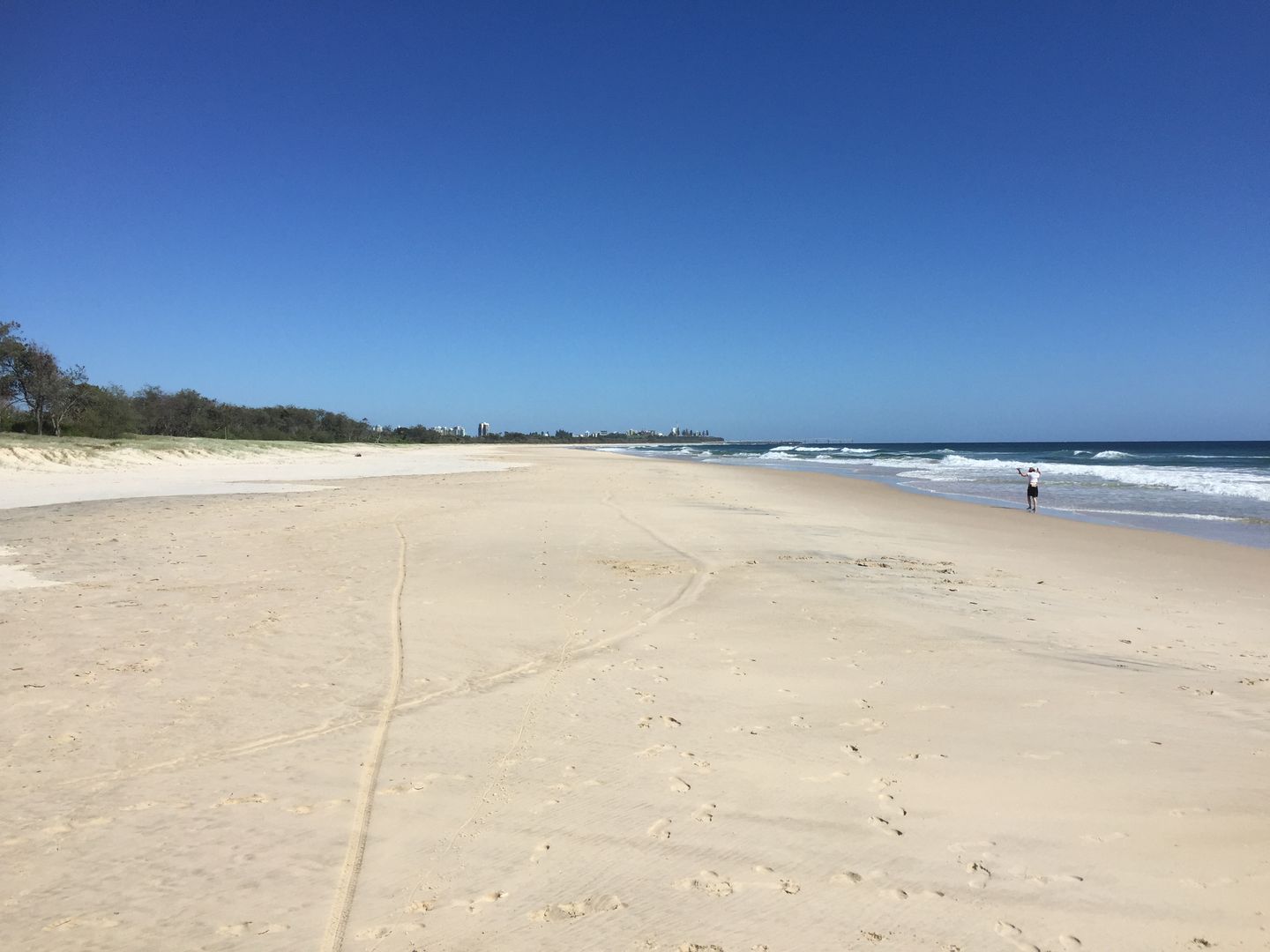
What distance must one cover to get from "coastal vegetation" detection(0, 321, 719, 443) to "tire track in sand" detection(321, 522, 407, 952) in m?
40.3

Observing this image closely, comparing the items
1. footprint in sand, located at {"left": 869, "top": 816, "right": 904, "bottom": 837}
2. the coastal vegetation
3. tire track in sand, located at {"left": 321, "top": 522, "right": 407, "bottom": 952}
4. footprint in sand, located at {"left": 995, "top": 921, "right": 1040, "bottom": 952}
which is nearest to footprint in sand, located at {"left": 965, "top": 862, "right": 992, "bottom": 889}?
footprint in sand, located at {"left": 995, "top": 921, "right": 1040, "bottom": 952}

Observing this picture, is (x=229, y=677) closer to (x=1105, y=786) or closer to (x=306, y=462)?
(x=1105, y=786)

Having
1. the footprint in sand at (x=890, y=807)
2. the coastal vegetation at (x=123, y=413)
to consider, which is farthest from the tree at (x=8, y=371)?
the footprint in sand at (x=890, y=807)

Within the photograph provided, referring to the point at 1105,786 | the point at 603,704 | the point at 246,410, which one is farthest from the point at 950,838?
the point at 246,410

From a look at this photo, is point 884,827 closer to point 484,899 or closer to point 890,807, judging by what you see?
point 890,807

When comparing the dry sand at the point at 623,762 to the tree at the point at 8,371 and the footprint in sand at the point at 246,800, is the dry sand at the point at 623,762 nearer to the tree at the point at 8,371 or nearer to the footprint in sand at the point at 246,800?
the footprint in sand at the point at 246,800

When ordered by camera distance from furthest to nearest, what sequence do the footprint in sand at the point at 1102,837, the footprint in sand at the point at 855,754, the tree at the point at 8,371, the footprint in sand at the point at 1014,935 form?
the tree at the point at 8,371, the footprint in sand at the point at 855,754, the footprint in sand at the point at 1102,837, the footprint in sand at the point at 1014,935

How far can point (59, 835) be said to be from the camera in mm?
3420

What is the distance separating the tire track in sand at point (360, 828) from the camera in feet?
9.36

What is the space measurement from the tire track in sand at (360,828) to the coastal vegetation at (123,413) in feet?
132

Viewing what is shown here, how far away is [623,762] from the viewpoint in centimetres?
434

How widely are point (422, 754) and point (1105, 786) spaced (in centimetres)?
396

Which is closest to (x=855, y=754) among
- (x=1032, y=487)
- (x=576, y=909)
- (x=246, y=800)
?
(x=576, y=909)

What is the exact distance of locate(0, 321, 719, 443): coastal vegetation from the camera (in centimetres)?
3719
